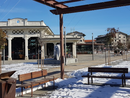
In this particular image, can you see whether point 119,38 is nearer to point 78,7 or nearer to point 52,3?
point 78,7

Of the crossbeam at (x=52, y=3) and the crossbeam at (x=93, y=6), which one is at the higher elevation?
the crossbeam at (x=52, y=3)

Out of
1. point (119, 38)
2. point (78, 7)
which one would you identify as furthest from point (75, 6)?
point (119, 38)

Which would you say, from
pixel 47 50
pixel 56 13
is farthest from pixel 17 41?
pixel 56 13

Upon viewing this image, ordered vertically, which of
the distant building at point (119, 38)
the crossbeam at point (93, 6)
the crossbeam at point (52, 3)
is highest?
the distant building at point (119, 38)

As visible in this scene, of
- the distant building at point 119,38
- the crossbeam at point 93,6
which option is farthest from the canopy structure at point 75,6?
the distant building at point 119,38

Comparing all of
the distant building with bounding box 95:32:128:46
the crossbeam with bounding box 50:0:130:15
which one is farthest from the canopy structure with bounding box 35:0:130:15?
the distant building with bounding box 95:32:128:46

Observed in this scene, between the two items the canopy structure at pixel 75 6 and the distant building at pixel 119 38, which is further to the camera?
the distant building at pixel 119 38

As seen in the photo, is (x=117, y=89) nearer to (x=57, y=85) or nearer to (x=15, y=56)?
(x=57, y=85)

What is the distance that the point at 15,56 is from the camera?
3850cm

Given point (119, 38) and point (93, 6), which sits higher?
point (119, 38)

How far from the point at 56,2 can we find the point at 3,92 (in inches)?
221

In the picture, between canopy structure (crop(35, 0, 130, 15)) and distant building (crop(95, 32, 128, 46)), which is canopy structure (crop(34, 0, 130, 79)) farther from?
distant building (crop(95, 32, 128, 46))

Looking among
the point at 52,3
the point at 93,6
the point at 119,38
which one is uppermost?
the point at 119,38

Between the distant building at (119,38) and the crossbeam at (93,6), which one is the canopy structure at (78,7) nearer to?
the crossbeam at (93,6)
